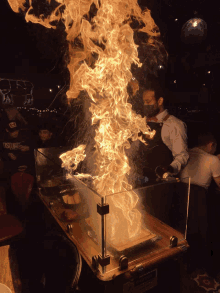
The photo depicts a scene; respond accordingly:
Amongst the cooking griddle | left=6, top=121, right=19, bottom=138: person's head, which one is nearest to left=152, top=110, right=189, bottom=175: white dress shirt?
the cooking griddle

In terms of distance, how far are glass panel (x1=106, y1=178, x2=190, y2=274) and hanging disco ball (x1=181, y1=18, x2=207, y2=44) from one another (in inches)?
132

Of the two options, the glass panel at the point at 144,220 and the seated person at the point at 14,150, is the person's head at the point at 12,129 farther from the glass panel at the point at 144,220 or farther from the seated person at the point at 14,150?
the glass panel at the point at 144,220

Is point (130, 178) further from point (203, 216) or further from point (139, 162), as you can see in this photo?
point (203, 216)

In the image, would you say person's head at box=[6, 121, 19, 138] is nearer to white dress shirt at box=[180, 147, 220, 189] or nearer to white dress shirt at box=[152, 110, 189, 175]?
white dress shirt at box=[152, 110, 189, 175]

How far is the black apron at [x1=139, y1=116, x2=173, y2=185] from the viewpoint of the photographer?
10.5 ft

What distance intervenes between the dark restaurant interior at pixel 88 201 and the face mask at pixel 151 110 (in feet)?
0.94

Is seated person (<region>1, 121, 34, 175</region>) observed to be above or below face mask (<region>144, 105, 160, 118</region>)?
below

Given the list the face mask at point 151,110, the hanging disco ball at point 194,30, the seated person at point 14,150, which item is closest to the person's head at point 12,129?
the seated person at point 14,150

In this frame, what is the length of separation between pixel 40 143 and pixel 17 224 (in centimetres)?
223

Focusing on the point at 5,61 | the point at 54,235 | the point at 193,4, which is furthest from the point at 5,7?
the point at 54,235

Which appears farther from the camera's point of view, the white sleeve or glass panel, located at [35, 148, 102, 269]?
the white sleeve

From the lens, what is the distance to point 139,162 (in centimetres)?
347

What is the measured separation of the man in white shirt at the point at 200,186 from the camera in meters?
3.31

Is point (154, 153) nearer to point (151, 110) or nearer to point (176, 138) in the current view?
point (176, 138)
